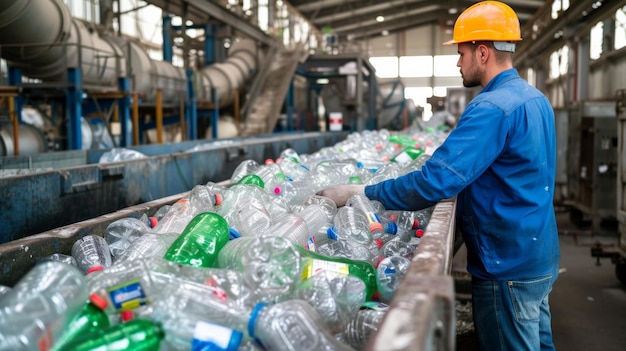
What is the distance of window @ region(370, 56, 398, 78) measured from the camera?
34938 millimetres

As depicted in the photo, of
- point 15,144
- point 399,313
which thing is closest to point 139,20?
point 15,144

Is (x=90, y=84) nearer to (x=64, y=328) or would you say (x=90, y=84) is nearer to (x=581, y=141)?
(x=581, y=141)

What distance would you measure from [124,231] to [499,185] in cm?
164

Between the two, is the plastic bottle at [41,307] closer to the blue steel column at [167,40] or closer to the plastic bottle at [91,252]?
the plastic bottle at [91,252]

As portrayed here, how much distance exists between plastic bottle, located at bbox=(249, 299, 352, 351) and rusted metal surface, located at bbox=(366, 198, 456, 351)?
27 centimetres

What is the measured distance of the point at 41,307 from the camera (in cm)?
143

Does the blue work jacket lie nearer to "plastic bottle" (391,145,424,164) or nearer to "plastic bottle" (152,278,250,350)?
"plastic bottle" (152,278,250,350)

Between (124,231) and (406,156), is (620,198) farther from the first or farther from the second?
(124,231)

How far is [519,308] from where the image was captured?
2.42 meters

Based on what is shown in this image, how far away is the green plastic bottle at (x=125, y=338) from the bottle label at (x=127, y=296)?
0.30ft

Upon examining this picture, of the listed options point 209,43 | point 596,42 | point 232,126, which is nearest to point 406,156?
point 232,126

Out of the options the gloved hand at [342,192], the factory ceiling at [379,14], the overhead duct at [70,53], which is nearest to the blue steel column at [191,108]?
the overhead duct at [70,53]

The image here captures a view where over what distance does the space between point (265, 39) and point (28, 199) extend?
14977mm

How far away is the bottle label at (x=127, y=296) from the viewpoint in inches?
62.6
